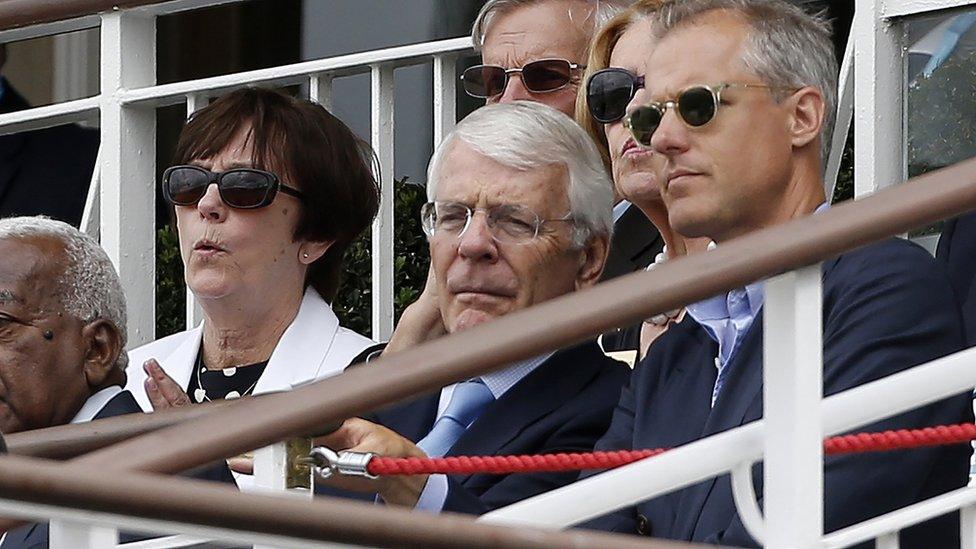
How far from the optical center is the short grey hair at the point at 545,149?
13.0 ft

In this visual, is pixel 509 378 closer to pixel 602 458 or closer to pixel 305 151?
pixel 305 151

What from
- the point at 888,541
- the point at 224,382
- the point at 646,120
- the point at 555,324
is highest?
the point at 646,120

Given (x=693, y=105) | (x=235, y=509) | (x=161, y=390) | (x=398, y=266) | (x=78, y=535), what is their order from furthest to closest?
(x=398, y=266), (x=161, y=390), (x=693, y=105), (x=78, y=535), (x=235, y=509)

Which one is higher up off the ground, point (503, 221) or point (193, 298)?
point (193, 298)

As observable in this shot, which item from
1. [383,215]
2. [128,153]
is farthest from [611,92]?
[128,153]

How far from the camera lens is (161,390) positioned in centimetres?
418

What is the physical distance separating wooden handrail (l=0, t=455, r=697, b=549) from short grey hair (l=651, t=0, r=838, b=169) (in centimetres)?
166

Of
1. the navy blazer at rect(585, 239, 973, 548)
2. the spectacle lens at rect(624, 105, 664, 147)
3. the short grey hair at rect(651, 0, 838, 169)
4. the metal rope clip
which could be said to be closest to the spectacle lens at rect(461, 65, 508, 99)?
the short grey hair at rect(651, 0, 838, 169)

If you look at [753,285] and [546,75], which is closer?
[753,285]

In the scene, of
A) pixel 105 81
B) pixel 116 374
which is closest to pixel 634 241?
pixel 116 374

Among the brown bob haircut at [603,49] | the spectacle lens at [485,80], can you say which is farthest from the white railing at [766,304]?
the brown bob haircut at [603,49]

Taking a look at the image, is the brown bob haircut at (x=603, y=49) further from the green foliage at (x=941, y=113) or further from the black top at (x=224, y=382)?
the black top at (x=224, y=382)

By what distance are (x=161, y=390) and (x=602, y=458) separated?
177cm

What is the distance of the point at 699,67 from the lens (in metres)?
3.47
